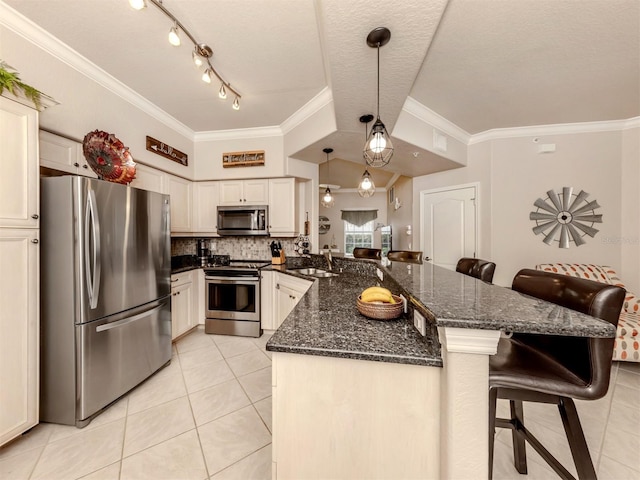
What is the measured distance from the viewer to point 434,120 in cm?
294

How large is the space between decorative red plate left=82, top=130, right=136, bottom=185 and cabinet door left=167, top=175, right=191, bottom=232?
730 mm

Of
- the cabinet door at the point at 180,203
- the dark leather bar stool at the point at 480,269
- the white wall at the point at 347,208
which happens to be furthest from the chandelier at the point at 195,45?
the white wall at the point at 347,208

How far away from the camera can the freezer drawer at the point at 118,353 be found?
1639 mm

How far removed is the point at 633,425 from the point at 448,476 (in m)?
1.99

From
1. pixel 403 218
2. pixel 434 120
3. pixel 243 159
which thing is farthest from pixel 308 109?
pixel 403 218

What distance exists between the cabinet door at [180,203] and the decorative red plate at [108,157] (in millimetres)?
730

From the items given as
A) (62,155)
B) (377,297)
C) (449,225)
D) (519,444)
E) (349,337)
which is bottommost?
(519,444)

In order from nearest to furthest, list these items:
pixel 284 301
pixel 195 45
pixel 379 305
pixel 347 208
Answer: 1. pixel 379 305
2. pixel 195 45
3. pixel 284 301
4. pixel 347 208

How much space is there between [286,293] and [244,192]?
1550 mm

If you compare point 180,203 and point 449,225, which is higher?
point 180,203

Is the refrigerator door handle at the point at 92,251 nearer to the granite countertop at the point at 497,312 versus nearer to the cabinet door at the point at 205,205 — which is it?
the cabinet door at the point at 205,205

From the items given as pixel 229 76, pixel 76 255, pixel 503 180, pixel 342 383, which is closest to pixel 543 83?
pixel 503 180

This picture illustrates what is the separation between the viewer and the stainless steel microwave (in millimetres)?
3340

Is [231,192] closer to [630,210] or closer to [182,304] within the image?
[182,304]
